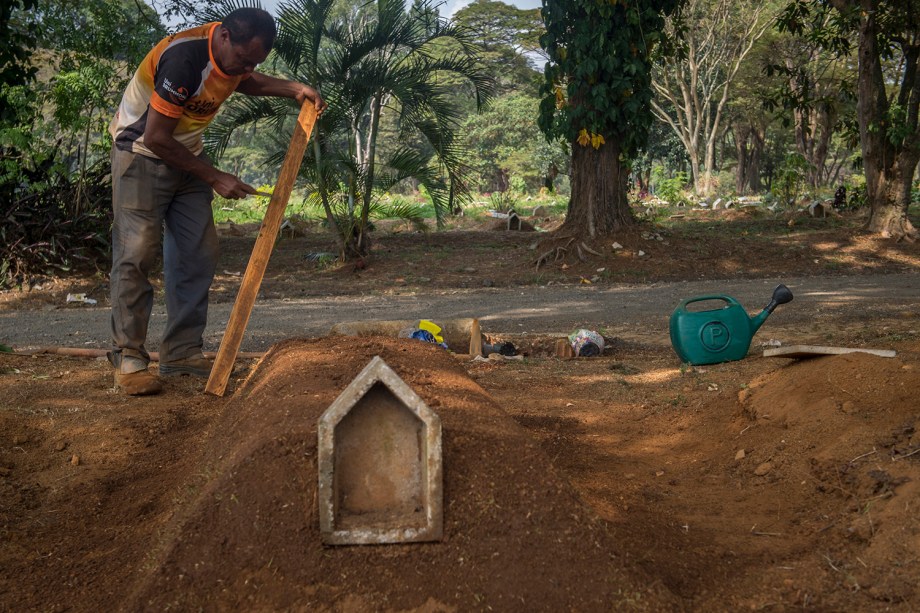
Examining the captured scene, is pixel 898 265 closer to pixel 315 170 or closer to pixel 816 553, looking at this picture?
pixel 315 170

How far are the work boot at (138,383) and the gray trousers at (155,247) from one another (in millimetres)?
88

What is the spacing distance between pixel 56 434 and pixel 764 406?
3.12 metres

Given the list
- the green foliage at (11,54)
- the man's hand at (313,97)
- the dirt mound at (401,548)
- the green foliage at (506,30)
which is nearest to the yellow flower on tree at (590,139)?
the green foliage at (11,54)

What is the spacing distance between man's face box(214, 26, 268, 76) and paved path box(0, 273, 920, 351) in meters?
2.60

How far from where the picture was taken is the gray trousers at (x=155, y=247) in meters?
4.45

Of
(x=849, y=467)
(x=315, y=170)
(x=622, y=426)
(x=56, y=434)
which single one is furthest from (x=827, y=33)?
(x=56, y=434)

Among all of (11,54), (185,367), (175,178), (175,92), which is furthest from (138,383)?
(11,54)

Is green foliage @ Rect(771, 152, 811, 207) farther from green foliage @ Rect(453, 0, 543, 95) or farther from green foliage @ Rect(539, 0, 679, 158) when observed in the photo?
green foliage @ Rect(453, 0, 543, 95)

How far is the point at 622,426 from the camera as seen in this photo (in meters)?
4.28

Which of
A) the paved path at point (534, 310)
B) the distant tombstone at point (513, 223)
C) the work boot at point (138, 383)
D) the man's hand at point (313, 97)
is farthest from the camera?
the distant tombstone at point (513, 223)

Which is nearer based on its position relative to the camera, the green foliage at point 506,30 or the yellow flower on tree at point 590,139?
the yellow flower on tree at point 590,139

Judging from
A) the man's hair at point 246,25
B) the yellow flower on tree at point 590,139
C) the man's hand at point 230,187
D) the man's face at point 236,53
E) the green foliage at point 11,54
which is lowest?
the man's hand at point 230,187

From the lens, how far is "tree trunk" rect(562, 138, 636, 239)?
11109 mm

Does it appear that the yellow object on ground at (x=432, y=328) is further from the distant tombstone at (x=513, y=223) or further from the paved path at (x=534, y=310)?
the distant tombstone at (x=513, y=223)
